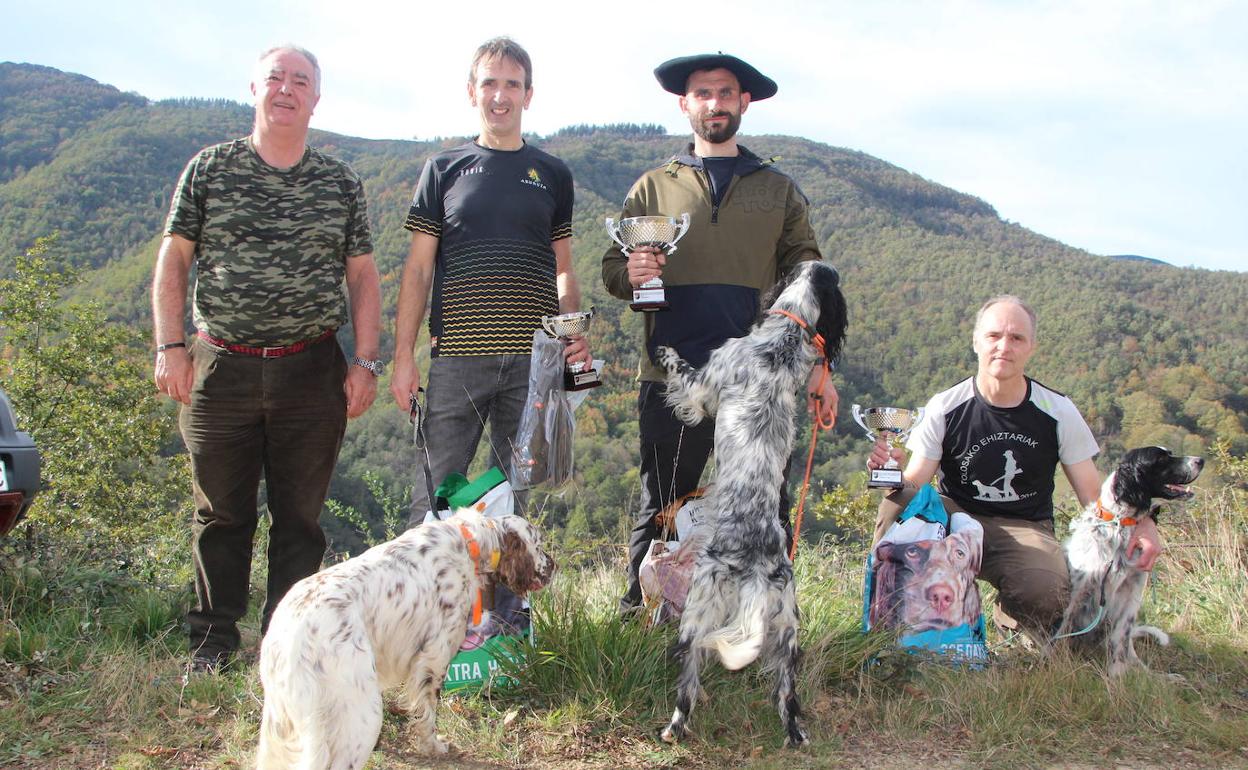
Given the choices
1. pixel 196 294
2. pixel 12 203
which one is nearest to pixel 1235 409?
pixel 196 294

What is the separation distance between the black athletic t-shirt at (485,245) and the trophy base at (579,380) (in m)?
0.19

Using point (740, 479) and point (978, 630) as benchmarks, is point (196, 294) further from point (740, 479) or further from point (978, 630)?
point (978, 630)

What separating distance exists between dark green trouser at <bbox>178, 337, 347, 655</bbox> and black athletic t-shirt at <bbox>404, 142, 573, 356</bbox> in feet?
1.72

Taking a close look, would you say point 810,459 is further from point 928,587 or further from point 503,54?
point 503,54

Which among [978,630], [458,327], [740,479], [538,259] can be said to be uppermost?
[538,259]

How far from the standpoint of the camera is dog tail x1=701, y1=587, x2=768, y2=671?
9.37 feet

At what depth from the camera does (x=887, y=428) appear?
3.75 meters

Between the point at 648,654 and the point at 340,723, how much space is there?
4.13 feet

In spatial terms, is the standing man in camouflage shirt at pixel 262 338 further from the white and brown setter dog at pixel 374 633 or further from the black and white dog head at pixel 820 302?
the black and white dog head at pixel 820 302

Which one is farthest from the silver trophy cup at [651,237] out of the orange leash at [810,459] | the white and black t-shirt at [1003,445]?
the white and black t-shirt at [1003,445]

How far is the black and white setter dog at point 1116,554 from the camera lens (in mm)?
3615

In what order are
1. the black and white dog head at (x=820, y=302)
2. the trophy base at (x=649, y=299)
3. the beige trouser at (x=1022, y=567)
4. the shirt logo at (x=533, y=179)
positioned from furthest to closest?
the beige trouser at (x=1022, y=567), the shirt logo at (x=533, y=179), the trophy base at (x=649, y=299), the black and white dog head at (x=820, y=302)

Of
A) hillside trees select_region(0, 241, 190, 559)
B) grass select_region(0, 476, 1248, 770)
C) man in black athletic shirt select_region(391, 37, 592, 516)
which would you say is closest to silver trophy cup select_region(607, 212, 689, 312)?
man in black athletic shirt select_region(391, 37, 592, 516)

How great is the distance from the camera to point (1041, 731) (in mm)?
3256
